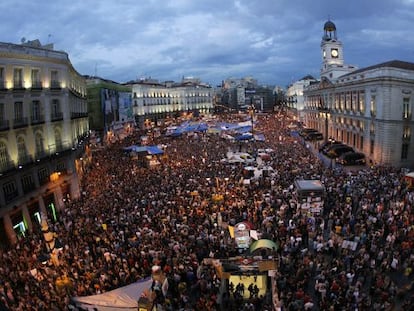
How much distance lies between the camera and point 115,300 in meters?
11.9

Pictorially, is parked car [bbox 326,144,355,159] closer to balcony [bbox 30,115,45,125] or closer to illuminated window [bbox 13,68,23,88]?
balcony [bbox 30,115,45,125]

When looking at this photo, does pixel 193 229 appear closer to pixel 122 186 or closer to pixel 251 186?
pixel 251 186

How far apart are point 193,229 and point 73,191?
15456mm

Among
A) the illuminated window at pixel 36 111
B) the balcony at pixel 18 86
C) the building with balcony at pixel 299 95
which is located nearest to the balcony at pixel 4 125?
the balcony at pixel 18 86

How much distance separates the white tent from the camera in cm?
1180

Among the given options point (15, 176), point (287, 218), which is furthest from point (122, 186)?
point (287, 218)

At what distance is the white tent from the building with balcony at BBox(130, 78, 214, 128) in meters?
84.8

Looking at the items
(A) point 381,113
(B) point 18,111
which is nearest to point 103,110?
(B) point 18,111

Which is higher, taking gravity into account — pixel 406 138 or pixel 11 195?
pixel 406 138

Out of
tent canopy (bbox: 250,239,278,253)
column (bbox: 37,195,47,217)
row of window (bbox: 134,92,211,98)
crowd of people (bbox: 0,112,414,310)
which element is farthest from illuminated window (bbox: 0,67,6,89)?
row of window (bbox: 134,92,211,98)

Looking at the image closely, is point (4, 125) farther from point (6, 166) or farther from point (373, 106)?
point (373, 106)

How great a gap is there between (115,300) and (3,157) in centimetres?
1495

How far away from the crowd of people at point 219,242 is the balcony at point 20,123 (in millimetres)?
6173

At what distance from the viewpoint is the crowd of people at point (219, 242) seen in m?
13.4
